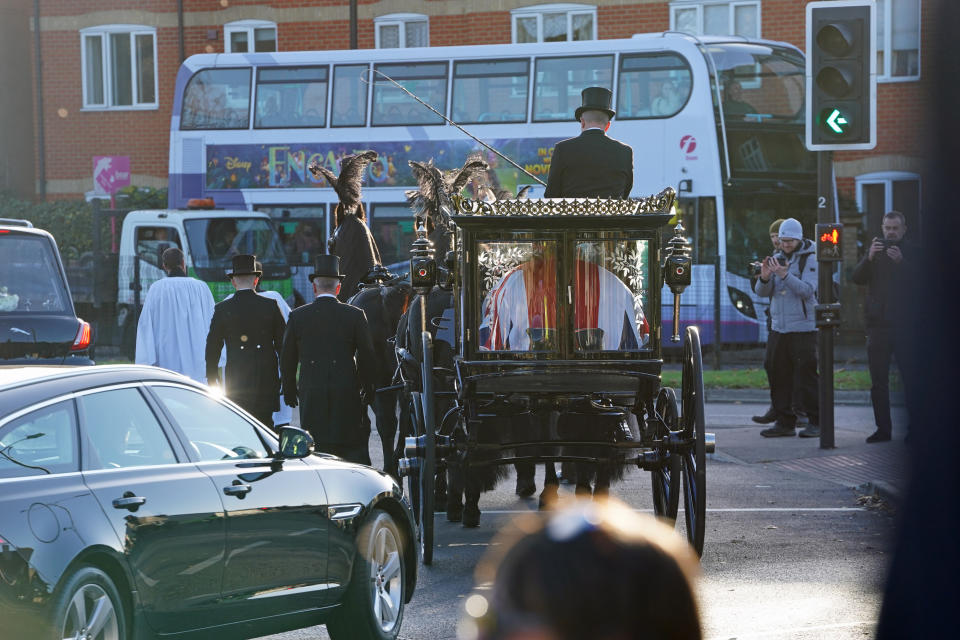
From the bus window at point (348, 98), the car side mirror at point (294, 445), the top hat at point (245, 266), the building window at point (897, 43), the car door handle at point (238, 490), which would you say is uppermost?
the building window at point (897, 43)

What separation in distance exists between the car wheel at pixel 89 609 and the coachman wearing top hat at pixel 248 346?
5520mm

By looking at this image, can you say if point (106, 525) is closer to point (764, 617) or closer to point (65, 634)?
point (65, 634)

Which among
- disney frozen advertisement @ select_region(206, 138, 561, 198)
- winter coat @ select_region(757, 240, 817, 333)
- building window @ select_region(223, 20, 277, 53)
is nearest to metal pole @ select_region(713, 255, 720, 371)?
disney frozen advertisement @ select_region(206, 138, 561, 198)

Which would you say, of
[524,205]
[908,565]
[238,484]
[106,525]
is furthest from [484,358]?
[908,565]

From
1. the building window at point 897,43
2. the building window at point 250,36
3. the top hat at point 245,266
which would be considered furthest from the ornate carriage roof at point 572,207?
the building window at point 250,36

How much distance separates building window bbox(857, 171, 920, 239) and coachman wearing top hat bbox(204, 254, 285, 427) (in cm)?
2161

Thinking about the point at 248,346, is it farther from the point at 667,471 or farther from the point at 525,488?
the point at 667,471

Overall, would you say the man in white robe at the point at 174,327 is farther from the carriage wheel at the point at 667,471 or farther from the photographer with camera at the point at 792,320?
the photographer with camera at the point at 792,320

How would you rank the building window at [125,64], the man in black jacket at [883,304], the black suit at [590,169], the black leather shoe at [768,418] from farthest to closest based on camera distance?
the building window at [125,64]
the black leather shoe at [768,418]
the man in black jacket at [883,304]
the black suit at [590,169]

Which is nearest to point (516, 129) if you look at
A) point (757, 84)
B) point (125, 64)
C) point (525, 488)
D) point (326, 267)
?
point (757, 84)

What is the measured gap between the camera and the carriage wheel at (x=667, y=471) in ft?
27.3

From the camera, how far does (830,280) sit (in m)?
13.4

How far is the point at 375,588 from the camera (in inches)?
260

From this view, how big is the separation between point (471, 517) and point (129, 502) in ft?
15.3
